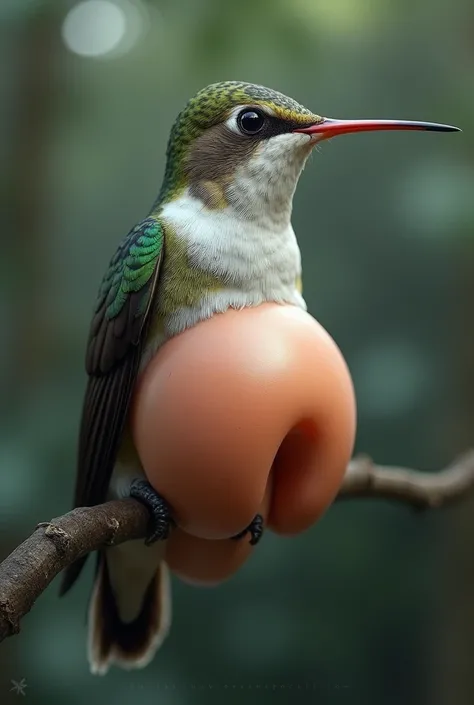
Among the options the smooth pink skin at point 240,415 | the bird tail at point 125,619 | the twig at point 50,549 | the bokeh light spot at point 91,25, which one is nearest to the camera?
the twig at point 50,549

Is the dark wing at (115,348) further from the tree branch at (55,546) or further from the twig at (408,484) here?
the twig at (408,484)

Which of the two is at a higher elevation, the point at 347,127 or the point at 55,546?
the point at 347,127

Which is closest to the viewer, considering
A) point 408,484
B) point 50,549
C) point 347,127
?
point 50,549

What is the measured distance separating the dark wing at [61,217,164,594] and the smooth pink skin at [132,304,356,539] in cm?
2

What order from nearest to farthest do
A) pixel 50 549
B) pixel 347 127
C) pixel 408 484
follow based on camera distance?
pixel 50 549 → pixel 347 127 → pixel 408 484

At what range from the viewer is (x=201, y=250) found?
0.63 metres

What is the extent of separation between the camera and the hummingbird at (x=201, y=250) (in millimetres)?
620

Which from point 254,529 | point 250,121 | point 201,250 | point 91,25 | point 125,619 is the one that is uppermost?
point 91,25

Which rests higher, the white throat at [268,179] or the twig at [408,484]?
the white throat at [268,179]

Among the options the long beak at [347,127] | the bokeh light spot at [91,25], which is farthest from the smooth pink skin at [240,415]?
the bokeh light spot at [91,25]

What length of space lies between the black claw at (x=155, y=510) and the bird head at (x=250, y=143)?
0.77 ft

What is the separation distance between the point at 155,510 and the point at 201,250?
8.2 inches

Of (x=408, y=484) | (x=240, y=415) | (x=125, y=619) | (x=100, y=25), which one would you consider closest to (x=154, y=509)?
(x=240, y=415)

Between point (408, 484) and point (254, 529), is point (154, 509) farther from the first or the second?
point (408, 484)
